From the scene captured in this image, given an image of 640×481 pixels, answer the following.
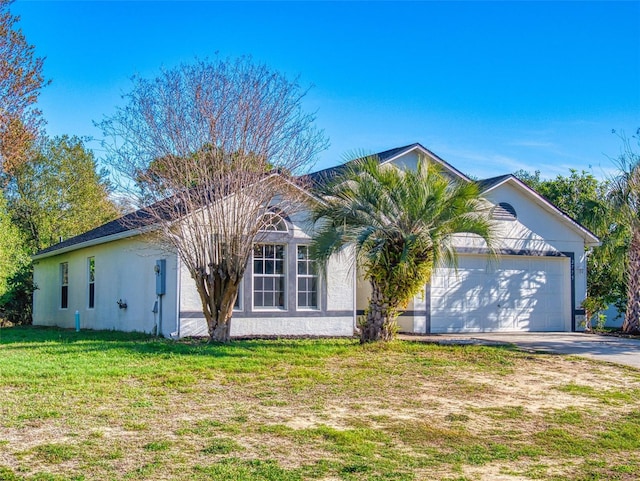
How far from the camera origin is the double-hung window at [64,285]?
24859mm

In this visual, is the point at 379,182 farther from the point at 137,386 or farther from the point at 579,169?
the point at 579,169

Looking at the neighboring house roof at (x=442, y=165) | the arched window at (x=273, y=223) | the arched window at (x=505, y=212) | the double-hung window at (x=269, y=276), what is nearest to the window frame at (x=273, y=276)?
the double-hung window at (x=269, y=276)

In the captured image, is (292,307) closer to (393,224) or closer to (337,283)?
(337,283)

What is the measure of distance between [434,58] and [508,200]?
5.17 m

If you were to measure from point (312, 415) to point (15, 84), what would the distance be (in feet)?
33.4

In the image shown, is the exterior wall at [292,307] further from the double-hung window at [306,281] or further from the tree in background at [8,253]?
the tree in background at [8,253]

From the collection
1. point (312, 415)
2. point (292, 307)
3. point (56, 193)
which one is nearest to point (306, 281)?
point (292, 307)

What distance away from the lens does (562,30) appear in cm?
1606

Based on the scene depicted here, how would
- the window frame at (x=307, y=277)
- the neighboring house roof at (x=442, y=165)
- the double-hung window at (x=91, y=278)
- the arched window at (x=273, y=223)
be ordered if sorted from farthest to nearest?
the double-hung window at (x=91, y=278), the neighboring house roof at (x=442, y=165), the window frame at (x=307, y=277), the arched window at (x=273, y=223)

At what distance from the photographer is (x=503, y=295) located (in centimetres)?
2056

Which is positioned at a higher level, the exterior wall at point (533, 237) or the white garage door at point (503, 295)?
the exterior wall at point (533, 237)

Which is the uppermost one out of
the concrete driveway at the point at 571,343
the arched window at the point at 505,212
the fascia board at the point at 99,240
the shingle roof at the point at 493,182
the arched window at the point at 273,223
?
the shingle roof at the point at 493,182

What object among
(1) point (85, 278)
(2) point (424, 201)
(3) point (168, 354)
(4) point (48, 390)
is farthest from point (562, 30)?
(1) point (85, 278)

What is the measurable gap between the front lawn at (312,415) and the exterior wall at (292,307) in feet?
8.51
